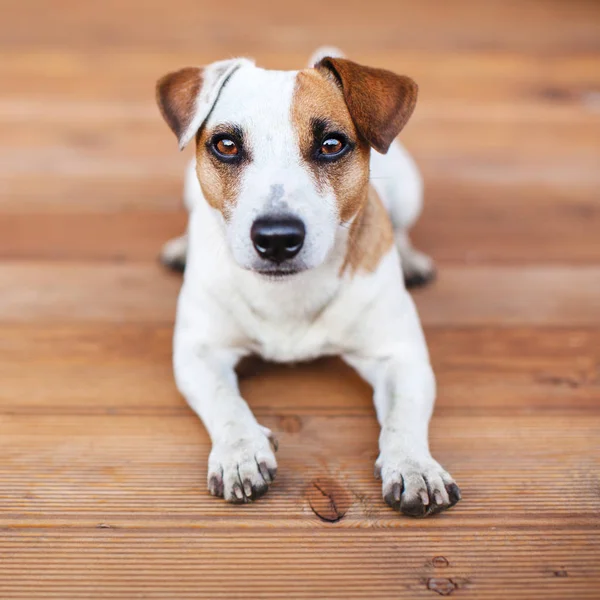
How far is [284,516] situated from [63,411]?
76cm

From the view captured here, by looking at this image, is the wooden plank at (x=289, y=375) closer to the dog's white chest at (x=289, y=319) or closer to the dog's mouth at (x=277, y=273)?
the dog's white chest at (x=289, y=319)

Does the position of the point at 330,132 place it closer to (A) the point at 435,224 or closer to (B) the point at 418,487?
(B) the point at 418,487

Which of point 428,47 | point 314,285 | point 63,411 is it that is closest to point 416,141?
point 428,47

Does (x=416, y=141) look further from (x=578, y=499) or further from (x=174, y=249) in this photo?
(x=578, y=499)

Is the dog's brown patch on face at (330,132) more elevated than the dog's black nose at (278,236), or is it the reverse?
the dog's brown patch on face at (330,132)

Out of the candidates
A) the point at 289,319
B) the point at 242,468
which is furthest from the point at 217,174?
the point at 242,468

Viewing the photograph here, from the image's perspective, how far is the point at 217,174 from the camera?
6.57 ft

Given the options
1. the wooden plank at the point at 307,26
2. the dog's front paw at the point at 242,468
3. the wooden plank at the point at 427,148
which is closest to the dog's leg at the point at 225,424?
the dog's front paw at the point at 242,468

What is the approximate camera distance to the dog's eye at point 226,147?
6.46 ft

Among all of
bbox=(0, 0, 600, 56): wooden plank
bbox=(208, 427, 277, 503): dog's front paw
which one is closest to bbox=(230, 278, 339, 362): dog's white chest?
bbox=(208, 427, 277, 503): dog's front paw

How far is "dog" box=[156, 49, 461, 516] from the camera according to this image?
1827 mm

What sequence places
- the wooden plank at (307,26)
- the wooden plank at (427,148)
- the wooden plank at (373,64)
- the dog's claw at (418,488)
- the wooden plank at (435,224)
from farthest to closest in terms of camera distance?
the wooden plank at (307,26), the wooden plank at (373,64), the wooden plank at (427,148), the wooden plank at (435,224), the dog's claw at (418,488)

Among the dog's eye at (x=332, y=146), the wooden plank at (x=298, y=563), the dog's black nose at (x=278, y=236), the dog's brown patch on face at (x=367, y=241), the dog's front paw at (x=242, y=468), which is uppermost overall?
the dog's eye at (x=332, y=146)

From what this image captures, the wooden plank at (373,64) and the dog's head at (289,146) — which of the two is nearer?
the dog's head at (289,146)
